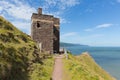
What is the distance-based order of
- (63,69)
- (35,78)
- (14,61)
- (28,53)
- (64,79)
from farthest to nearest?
(63,69) → (28,53) → (64,79) → (35,78) → (14,61)

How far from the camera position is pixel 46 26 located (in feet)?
139

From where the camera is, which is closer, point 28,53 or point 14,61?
point 14,61

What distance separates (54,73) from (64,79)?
2.67m

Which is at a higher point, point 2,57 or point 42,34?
point 42,34

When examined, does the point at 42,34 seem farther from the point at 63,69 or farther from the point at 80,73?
the point at 80,73

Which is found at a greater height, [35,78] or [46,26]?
[46,26]

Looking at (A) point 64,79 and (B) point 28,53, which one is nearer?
(A) point 64,79

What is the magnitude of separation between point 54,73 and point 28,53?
4099 mm

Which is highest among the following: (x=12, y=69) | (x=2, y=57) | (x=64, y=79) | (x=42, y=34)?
(x=42, y=34)

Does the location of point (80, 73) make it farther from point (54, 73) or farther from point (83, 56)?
point (83, 56)

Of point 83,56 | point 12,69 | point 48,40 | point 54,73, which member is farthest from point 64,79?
point 83,56

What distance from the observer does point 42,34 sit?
138ft

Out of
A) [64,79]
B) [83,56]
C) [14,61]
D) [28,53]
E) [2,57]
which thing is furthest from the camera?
[83,56]

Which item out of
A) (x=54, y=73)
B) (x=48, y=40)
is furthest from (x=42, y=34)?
(x=54, y=73)
